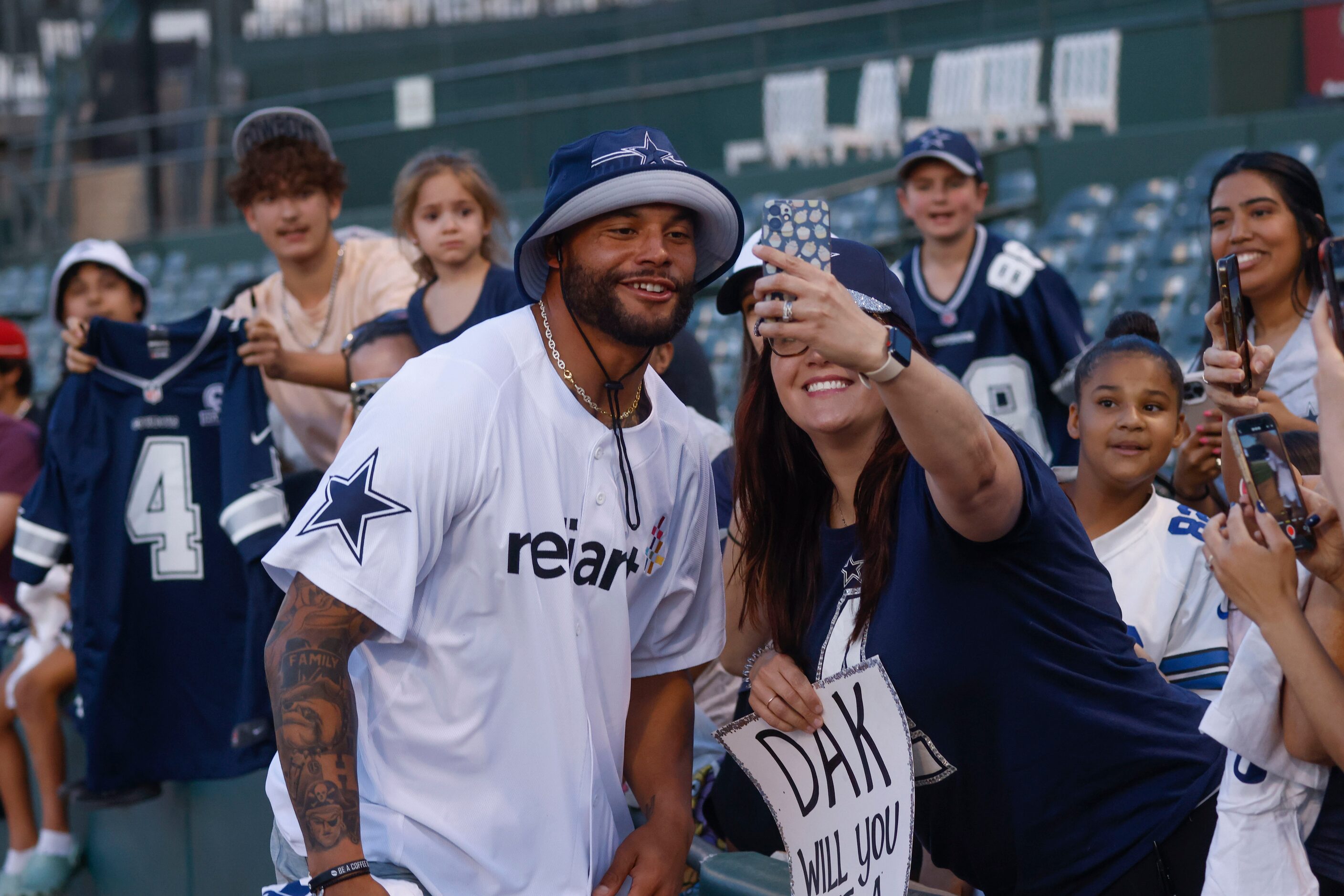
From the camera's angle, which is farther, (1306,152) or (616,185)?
(1306,152)

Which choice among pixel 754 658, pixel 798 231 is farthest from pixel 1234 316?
pixel 754 658

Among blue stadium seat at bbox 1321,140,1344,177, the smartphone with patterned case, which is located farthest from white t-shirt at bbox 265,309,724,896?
blue stadium seat at bbox 1321,140,1344,177

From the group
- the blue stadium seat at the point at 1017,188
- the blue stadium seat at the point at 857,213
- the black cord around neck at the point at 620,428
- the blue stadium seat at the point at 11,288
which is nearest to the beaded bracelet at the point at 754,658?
the black cord around neck at the point at 620,428

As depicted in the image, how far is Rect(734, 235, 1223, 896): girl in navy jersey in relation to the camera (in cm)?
197

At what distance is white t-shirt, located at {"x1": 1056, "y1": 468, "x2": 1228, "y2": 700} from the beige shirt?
2386mm

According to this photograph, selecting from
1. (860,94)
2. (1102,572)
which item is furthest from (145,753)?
(860,94)

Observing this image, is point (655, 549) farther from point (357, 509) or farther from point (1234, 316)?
point (1234, 316)

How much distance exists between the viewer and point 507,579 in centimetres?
201

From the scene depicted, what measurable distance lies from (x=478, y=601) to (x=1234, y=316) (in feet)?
3.99

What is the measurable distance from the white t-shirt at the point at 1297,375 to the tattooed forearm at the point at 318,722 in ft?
7.69

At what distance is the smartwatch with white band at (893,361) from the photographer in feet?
5.47

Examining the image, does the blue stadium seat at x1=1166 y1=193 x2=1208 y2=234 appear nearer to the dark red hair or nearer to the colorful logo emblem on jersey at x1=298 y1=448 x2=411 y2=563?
the dark red hair

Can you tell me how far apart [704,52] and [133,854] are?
8655mm

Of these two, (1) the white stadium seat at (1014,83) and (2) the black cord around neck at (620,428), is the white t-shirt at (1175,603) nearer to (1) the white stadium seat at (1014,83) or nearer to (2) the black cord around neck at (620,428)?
(2) the black cord around neck at (620,428)
